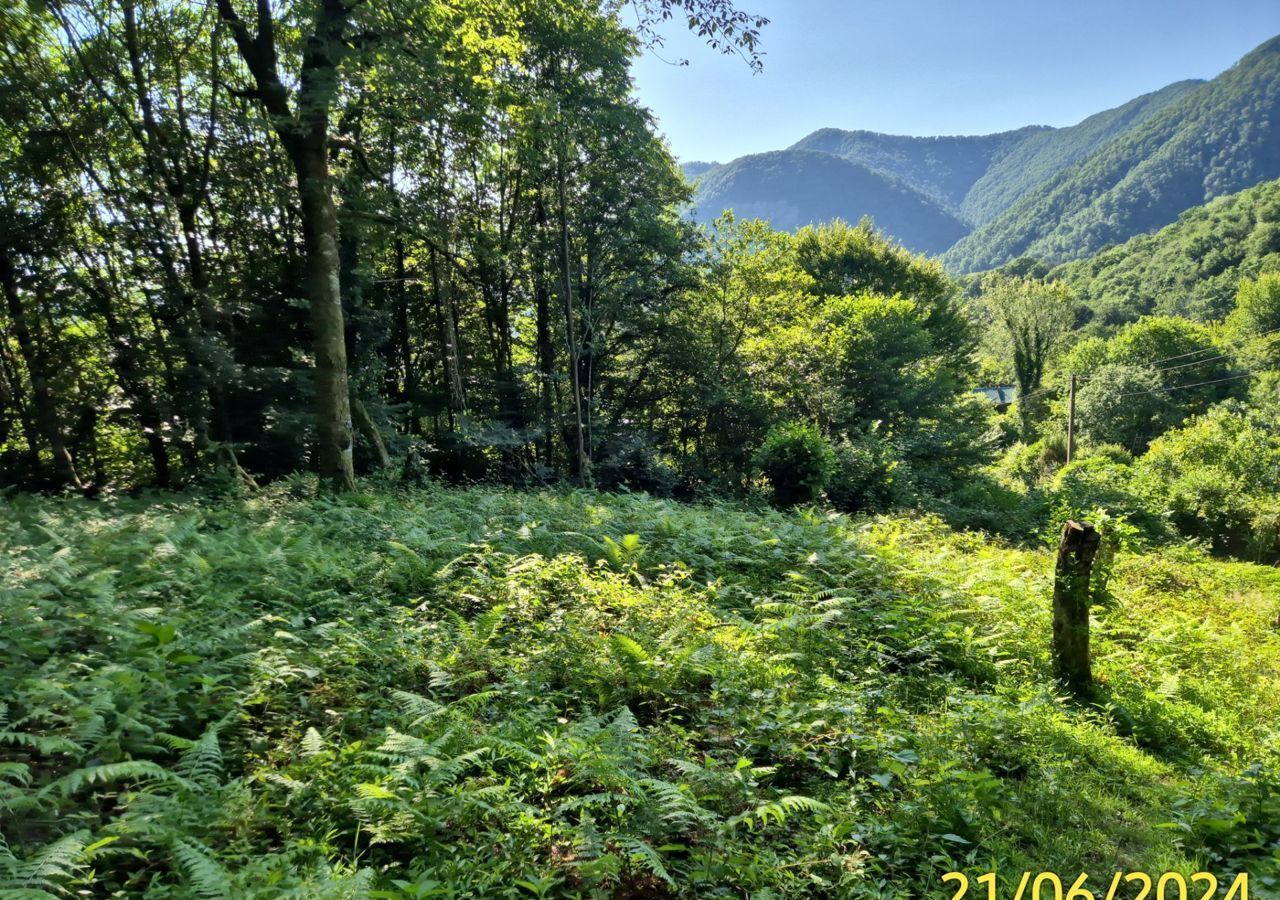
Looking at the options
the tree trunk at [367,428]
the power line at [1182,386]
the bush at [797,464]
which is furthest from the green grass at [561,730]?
the power line at [1182,386]

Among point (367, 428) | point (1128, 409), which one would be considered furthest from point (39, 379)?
point (1128, 409)

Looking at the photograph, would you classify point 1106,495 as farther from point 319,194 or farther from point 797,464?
point 319,194

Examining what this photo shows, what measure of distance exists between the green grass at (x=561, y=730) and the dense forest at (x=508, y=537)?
31 millimetres

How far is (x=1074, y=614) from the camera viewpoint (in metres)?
5.18

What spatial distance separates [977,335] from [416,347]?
36272 millimetres

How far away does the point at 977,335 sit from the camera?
3988 centimetres

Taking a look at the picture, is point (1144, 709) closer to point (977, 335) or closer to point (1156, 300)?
point (977, 335)

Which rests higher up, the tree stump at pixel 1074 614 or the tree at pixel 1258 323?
the tree at pixel 1258 323

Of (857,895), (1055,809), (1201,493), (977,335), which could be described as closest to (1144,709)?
(1055,809)

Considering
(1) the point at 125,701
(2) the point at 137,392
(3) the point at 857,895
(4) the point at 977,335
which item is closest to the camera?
(3) the point at 857,895

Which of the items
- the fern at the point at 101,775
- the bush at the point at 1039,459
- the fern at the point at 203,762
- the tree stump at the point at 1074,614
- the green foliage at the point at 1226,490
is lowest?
the bush at the point at 1039,459

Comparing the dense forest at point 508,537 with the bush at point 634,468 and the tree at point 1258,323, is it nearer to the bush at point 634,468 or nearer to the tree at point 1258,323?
the bush at point 634,468

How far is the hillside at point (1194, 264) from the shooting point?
67.6 m

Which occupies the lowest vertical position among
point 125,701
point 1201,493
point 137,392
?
point 1201,493
